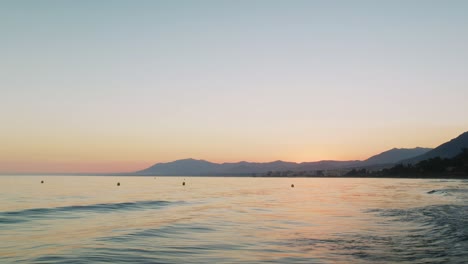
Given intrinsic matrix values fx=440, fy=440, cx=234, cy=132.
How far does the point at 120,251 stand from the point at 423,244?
18269 millimetres

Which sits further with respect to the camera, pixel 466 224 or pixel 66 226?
pixel 66 226

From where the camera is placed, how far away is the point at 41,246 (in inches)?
1093

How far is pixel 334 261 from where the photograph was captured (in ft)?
73.3

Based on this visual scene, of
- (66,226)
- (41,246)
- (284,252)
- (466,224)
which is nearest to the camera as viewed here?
(284,252)

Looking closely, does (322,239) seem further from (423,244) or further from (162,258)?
(162,258)

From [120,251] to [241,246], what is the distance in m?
7.44

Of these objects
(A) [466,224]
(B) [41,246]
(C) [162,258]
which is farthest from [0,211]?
(A) [466,224]

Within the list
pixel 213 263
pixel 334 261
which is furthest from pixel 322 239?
pixel 213 263

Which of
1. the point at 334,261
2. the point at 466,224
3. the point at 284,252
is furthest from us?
the point at 466,224

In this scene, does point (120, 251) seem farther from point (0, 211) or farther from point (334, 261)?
point (0, 211)

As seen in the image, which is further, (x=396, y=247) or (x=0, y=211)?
(x=0, y=211)

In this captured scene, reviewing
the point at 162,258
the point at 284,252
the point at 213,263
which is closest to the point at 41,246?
the point at 162,258

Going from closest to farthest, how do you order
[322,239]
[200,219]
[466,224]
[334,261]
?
1. [334,261]
2. [322,239]
3. [466,224]
4. [200,219]

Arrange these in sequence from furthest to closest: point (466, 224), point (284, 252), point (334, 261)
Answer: point (466, 224), point (284, 252), point (334, 261)
